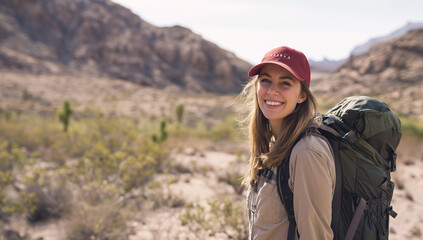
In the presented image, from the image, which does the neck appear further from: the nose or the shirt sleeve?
the shirt sleeve

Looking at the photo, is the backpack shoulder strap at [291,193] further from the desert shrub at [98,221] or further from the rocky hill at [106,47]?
the rocky hill at [106,47]

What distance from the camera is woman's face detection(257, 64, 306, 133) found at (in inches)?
61.4

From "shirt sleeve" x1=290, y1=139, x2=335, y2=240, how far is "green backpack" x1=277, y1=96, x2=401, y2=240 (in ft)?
0.35

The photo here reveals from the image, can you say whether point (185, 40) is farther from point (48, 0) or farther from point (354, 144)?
point (354, 144)

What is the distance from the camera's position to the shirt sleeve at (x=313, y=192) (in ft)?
4.20

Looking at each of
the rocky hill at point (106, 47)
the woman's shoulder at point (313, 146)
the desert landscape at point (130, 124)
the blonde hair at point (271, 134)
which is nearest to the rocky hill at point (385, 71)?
the desert landscape at point (130, 124)

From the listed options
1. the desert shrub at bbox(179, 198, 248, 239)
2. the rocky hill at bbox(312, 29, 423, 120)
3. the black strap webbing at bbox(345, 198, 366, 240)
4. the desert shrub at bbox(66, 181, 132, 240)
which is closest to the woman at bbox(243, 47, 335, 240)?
the black strap webbing at bbox(345, 198, 366, 240)

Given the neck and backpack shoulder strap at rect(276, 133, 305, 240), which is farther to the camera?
the neck

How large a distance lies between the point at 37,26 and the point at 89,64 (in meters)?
12.6

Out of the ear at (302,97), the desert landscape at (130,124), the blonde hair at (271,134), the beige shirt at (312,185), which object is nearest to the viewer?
the beige shirt at (312,185)

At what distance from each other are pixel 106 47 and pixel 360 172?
55.1 meters

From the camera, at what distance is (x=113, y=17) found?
56.1 meters

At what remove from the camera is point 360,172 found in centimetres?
145

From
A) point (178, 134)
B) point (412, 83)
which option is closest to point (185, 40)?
point (412, 83)
